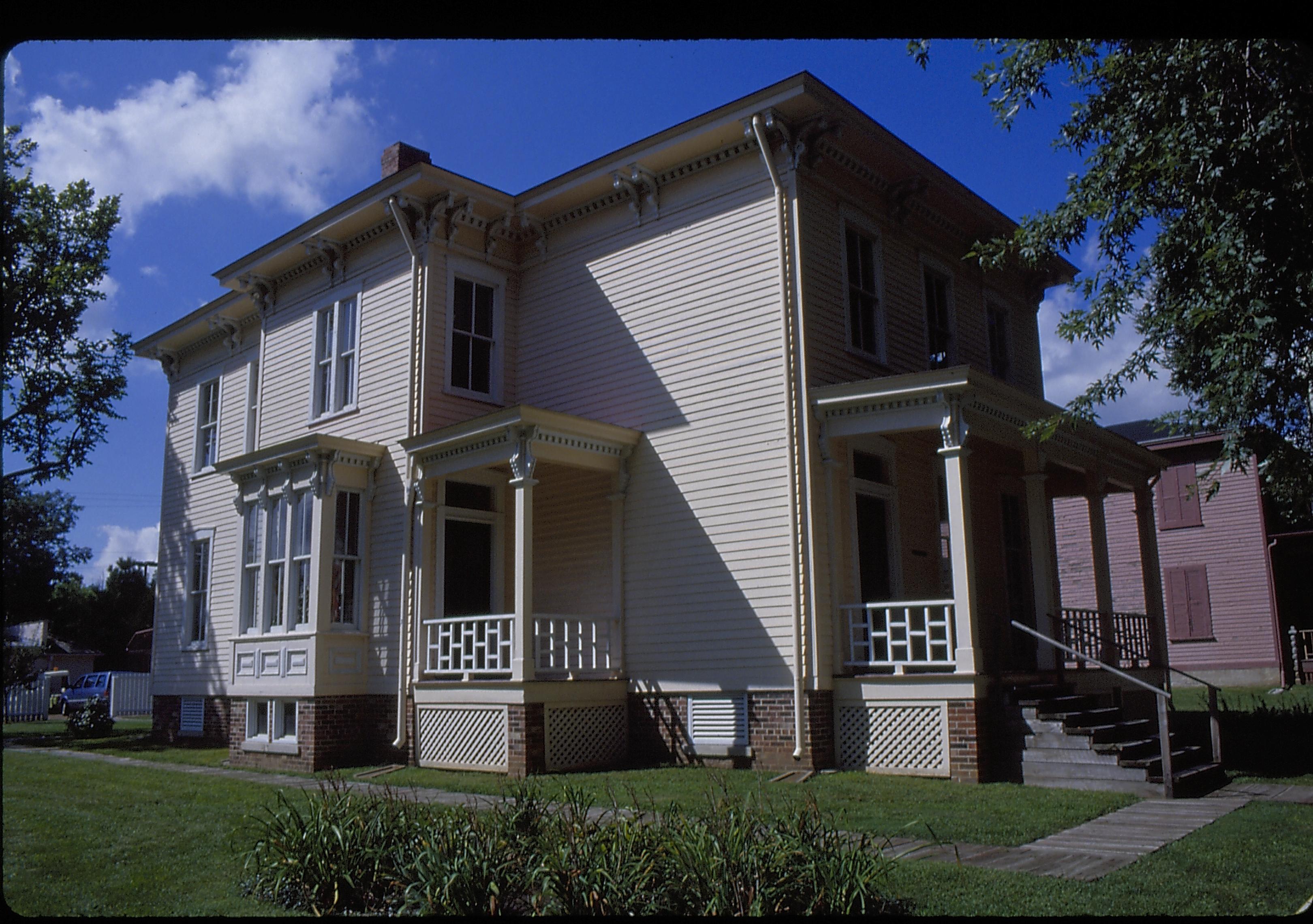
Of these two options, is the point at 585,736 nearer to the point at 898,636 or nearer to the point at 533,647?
the point at 533,647

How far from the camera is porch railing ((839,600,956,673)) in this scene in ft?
39.5

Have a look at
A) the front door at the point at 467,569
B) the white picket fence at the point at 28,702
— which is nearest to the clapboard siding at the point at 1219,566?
the front door at the point at 467,569

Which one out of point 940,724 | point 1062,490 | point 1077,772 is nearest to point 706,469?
point 940,724

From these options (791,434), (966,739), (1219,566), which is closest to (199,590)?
(791,434)

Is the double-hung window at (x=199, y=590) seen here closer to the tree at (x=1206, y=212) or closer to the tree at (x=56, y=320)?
the tree at (x=56, y=320)

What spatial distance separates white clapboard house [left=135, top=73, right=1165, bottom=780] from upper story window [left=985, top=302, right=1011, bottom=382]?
0.07 meters

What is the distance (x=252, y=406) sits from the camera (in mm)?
20062

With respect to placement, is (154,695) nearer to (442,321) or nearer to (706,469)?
(442,321)

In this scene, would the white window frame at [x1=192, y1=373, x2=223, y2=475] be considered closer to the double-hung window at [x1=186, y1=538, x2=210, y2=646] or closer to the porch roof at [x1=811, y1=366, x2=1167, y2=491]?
the double-hung window at [x1=186, y1=538, x2=210, y2=646]

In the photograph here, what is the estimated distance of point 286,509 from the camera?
651 inches

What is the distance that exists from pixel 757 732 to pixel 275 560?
8.28 meters

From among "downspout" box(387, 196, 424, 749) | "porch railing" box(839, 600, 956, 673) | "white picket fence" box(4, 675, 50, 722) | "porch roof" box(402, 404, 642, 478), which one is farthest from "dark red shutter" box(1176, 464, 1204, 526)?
"white picket fence" box(4, 675, 50, 722)

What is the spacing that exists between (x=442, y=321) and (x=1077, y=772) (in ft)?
34.6

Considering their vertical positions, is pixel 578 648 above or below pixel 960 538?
below
